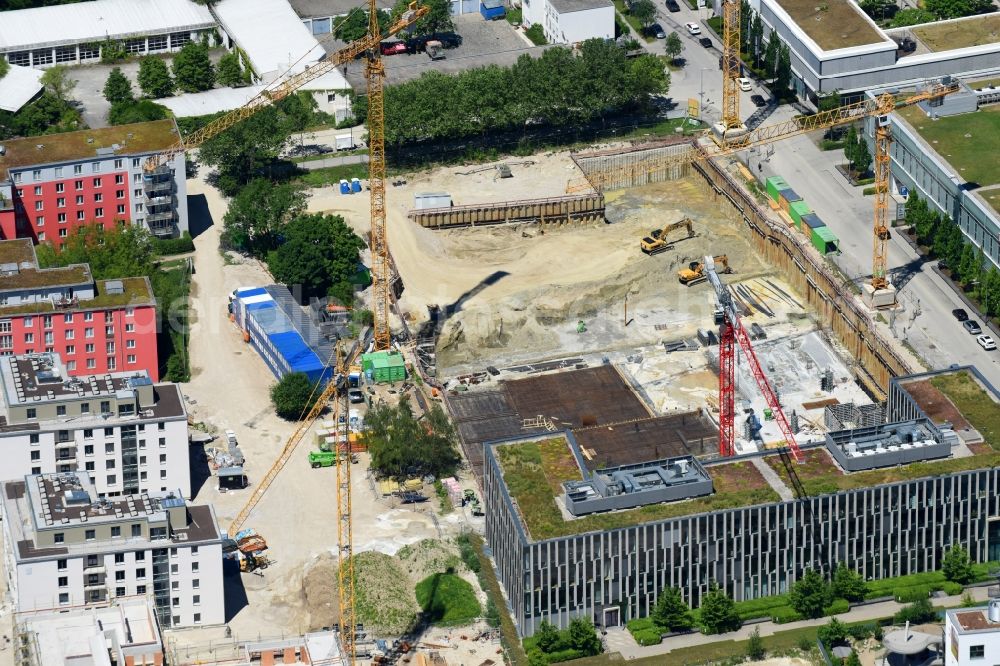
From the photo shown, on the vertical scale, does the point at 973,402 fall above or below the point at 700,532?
below

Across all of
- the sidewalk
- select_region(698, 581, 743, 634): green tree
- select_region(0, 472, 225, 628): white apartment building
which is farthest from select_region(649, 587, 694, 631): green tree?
select_region(0, 472, 225, 628): white apartment building

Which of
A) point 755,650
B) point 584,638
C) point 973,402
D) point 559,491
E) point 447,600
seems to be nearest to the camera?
point 755,650

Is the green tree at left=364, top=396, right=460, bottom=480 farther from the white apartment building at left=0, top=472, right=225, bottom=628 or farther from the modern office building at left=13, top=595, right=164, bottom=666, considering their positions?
the modern office building at left=13, top=595, right=164, bottom=666

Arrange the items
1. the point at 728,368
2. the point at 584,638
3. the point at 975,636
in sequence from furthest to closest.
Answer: the point at 728,368 < the point at 584,638 < the point at 975,636

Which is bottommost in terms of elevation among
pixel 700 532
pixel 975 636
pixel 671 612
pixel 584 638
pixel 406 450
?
pixel 671 612

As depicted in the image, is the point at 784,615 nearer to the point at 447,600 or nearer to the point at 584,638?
the point at 584,638

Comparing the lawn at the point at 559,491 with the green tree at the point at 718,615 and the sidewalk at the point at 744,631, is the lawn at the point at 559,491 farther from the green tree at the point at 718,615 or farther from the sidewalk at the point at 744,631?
the sidewalk at the point at 744,631

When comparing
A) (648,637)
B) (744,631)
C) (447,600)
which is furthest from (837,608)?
(447,600)
